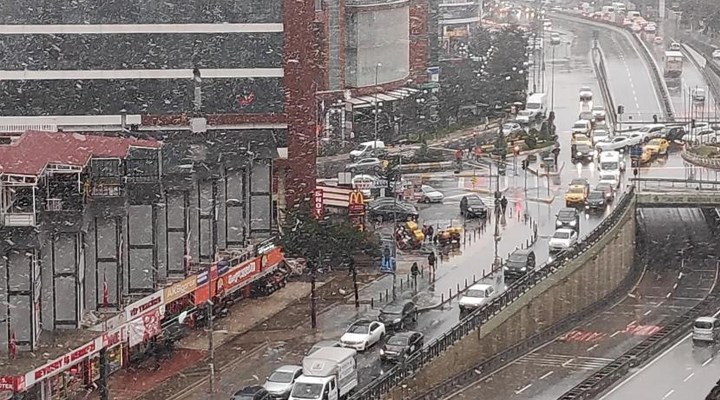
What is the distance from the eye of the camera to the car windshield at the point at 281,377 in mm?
25078

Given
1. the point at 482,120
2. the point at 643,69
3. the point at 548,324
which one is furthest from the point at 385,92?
the point at 548,324

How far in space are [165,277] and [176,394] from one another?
2.85 metres

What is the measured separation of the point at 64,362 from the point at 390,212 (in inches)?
586

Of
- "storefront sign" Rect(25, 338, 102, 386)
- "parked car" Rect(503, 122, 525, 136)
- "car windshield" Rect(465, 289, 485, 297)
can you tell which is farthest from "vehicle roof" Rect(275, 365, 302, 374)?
"parked car" Rect(503, 122, 525, 136)

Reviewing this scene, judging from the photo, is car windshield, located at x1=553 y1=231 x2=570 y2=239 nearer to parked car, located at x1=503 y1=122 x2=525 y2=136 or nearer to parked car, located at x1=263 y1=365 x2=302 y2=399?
parked car, located at x1=263 y1=365 x2=302 y2=399

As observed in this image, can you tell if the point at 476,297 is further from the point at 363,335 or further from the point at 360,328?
the point at 363,335

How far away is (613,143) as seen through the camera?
45.8 metres

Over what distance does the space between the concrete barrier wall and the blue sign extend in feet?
9.48

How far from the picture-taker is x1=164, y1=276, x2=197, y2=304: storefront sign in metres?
27.3

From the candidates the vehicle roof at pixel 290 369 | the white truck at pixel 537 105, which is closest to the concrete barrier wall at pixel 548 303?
the vehicle roof at pixel 290 369

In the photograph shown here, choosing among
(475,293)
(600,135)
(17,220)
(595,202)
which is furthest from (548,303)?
(600,135)

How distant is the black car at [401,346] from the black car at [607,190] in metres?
12.0

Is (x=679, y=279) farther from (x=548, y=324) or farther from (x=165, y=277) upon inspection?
(x=165, y=277)

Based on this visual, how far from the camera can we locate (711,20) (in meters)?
80.1
